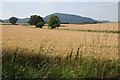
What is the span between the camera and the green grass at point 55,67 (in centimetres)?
416

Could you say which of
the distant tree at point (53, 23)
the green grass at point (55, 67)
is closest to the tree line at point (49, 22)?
→ the distant tree at point (53, 23)

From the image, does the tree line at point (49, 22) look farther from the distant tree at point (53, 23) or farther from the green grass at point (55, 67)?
the green grass at point (55, 67)

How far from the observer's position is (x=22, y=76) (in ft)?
13.3

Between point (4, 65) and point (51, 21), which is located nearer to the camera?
point (4, 65)

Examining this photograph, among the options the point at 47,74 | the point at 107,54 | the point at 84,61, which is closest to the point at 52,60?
the point at 84,61

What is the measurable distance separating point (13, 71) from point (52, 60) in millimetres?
1264

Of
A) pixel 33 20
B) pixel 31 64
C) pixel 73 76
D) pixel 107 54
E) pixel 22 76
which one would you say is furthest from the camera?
pixel 33 20

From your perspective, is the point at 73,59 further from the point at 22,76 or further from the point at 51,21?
the point at 51,21

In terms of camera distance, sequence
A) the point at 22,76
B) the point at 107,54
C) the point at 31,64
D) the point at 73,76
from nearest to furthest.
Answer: the point at 22,76
the point at 73,76
the point at 31,64
the point at 107,54

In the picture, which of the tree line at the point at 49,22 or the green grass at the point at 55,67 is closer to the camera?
the green grass at the point at 55,67

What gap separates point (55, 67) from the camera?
4629 millimetres

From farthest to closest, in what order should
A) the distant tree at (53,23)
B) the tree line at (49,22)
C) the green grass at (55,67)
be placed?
the tree line at (49,22) → the distant tree at (53,23) → the green grass at (55,67)

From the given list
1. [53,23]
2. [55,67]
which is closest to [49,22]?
[53,23]

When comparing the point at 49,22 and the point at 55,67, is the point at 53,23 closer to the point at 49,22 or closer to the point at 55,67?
the point at 49,22
